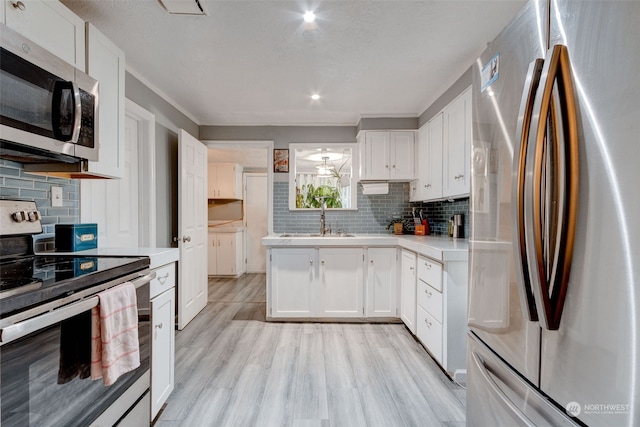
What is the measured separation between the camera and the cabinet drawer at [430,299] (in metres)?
2.17

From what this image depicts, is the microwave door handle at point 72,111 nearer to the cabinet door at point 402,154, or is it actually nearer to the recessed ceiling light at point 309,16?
the recessed ceiling light at point 309,16

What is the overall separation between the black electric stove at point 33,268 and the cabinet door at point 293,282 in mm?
1719

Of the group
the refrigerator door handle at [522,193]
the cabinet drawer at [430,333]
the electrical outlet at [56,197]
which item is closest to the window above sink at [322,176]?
the cabinet drawer at [430,333]

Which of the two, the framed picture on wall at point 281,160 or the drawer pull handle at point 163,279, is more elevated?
the framed picture on wall at point 281,160

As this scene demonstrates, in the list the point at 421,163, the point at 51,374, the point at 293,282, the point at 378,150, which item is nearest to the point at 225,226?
the point at 293,282

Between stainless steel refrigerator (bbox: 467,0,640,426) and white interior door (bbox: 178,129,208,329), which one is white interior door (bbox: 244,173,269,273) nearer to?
white interior door (bbox: 178,129,208,329)

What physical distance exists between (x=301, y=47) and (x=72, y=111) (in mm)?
1423

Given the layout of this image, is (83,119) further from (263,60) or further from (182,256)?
(182,256)

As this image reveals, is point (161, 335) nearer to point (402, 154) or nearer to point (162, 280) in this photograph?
point (162, 280)

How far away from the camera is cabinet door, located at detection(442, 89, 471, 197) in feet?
7.45

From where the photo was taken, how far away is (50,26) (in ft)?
4.46

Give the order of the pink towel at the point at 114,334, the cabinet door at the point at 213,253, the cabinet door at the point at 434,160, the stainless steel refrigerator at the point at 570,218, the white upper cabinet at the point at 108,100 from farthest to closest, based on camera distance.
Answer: the cabinet door at the point at 213,253
the cabinet door at the point at 434,160
the white upper cabinet at the point at 108,100
the pink towel at the point at 114,334
the stainless steel refrigerator at the point at 570,218

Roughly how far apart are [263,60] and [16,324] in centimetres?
210

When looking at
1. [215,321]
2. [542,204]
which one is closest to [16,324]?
[542,204]
